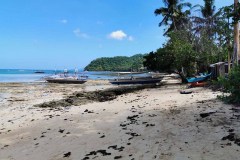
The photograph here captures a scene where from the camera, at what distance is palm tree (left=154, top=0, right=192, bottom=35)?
4138cm

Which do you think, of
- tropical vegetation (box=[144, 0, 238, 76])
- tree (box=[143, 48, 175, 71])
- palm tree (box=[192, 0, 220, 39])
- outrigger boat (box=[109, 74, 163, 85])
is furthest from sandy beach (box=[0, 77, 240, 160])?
palm tree (box=[192, 0, 220, 39])

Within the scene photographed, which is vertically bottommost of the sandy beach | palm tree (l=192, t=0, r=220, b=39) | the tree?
the sandy beach

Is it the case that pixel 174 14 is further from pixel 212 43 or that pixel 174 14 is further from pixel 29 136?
pixel 29 136

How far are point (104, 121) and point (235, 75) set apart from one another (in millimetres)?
4510

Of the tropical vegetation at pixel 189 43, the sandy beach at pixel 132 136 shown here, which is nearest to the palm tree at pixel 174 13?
the tropical vegetation at pixel 189 43

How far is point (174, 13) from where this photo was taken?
4172cm

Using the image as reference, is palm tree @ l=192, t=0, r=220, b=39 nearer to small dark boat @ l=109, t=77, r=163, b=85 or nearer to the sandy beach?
small dark boat @ l=109, t=77, r=163, b=85

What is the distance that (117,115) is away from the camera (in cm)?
1083

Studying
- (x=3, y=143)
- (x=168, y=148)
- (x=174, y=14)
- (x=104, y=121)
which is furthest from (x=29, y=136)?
(x=174, y=14)

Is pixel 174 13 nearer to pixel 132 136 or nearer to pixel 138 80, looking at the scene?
pixel 138 80

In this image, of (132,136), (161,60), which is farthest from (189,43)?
(132,136)

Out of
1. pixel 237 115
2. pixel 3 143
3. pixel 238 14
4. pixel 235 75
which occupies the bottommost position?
pixel 3 143

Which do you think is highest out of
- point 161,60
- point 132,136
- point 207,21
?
point 207,21

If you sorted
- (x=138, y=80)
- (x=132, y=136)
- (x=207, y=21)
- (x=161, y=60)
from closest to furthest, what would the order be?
(x=132, y=136)
(x=161, y=60)
(x=138, y=80)
(x=207, y=21)
